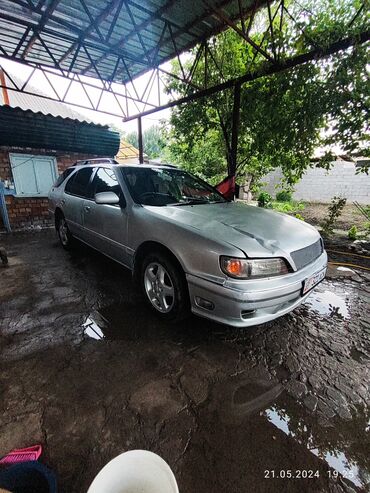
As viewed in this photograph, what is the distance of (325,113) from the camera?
4645mm

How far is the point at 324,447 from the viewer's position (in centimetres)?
141

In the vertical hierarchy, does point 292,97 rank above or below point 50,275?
above

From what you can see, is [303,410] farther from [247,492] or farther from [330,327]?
[330,327]

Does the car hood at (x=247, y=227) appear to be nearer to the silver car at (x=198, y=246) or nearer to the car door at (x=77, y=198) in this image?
the silver car at (x=198, y=246)

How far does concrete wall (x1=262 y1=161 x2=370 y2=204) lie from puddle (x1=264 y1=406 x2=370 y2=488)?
9.97 metres

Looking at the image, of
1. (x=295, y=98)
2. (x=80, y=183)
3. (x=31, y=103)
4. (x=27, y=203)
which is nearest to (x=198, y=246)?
(x=80, y=183)

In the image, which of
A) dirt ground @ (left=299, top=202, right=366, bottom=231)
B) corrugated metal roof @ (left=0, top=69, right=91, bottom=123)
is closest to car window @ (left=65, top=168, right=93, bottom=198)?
dirt ground @ (left=299, top=202, right=366, bottom=231)

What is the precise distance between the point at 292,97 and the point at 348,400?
17.2 ft

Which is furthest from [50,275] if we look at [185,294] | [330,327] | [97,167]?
[330,327]

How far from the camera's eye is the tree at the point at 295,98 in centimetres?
390

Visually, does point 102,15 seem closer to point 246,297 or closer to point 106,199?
point 106,199

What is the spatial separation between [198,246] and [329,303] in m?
2.13

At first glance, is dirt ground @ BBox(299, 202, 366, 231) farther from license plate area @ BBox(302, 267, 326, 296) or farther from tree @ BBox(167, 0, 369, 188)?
license plate area @ BBox(302, 267, 326, 296)

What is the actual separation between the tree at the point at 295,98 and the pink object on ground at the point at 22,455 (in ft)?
18.4
